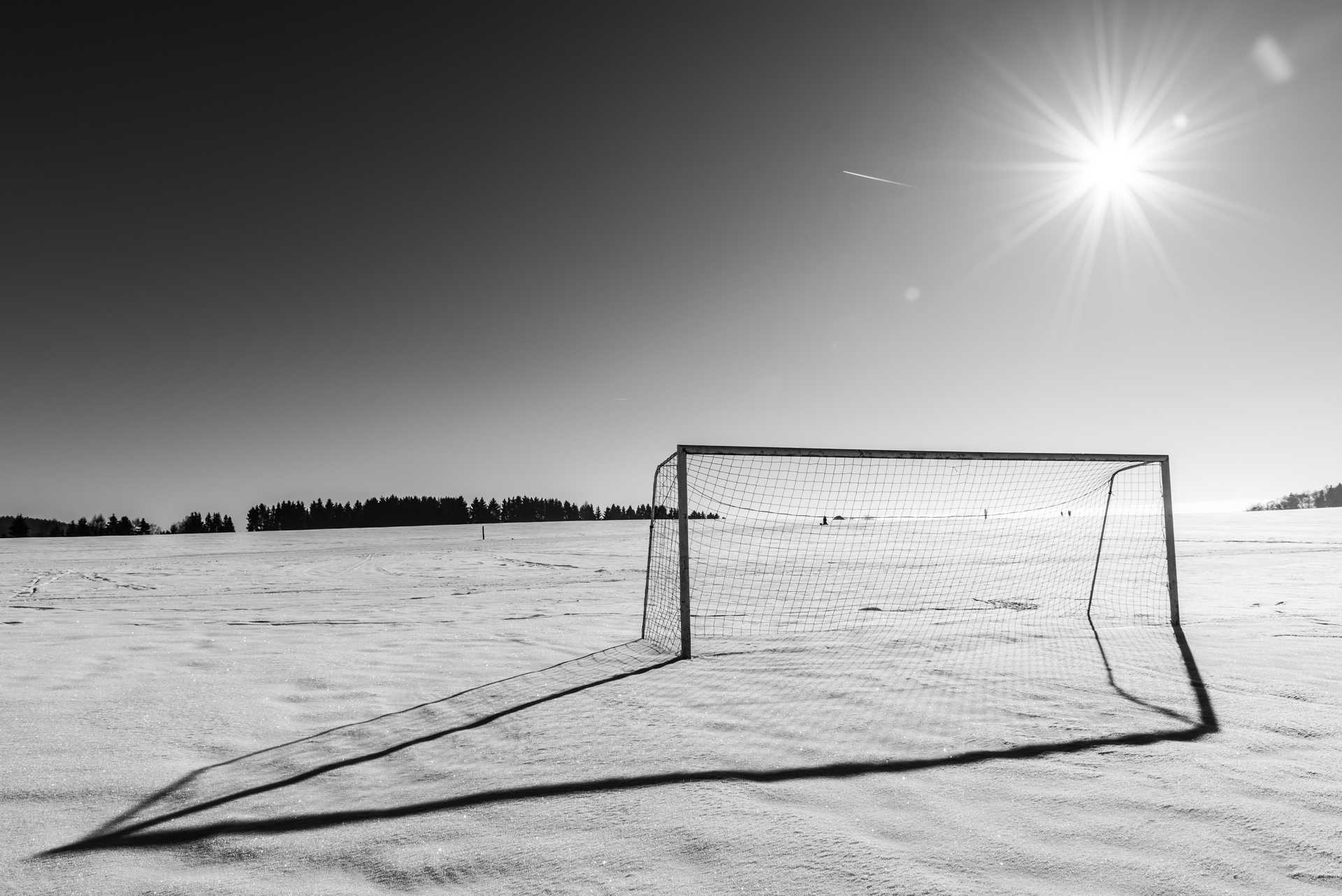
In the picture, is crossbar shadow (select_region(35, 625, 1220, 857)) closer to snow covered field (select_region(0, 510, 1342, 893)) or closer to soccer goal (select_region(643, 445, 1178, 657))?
snow covered field (select_region(0, 510, 1342, 893))

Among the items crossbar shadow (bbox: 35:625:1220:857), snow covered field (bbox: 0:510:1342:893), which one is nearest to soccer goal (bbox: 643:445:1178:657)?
snow covered field (bbox: 0:510:1342:893)

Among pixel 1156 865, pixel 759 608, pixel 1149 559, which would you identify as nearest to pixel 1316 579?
pixel 1149 559

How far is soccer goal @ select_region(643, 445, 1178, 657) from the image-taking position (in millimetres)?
7465

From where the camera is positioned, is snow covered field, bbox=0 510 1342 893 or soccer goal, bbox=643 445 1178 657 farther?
soccer goal, bbox=643 445 1178 657

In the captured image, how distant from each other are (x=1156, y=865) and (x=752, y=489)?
6840 millimetres

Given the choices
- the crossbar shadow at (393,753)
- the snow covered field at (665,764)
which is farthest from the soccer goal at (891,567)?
the crossbar shadow at (393,753)

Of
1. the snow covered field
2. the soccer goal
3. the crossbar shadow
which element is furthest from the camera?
the soccer goal

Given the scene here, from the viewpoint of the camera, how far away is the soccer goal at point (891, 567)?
7.46 metres

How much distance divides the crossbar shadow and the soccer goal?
250cm

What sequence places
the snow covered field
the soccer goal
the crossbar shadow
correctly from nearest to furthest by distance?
the snow covered field < the crossbar shadow < the soccer goal

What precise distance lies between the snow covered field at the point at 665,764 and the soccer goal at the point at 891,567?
1.26 meters

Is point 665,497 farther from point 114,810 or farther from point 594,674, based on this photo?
point 114,810

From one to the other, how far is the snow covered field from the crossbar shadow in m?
0.02

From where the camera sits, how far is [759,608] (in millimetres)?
11055
